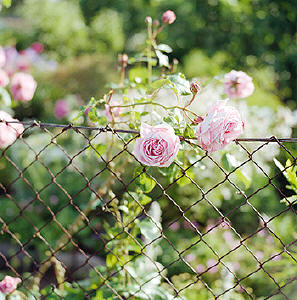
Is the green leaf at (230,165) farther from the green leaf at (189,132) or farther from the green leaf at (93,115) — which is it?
the green leaf at (93,115)

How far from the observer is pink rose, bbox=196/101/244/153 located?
2.81 feet

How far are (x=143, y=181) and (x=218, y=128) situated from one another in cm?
25

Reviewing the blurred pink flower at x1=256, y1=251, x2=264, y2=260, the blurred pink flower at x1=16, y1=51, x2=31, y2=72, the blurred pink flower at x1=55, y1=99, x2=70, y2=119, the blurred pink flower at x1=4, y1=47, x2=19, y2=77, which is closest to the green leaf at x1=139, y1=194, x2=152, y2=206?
the blurred pink flower at x1=256, y1=251, x2=264, y2=260

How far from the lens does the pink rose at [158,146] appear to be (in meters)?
0.87

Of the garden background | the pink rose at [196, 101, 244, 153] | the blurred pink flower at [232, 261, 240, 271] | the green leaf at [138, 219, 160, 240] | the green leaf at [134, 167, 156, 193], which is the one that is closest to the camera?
the pink rose at [196, 101, 244, 153]

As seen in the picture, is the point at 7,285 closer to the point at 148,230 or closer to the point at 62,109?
the point at 148,230

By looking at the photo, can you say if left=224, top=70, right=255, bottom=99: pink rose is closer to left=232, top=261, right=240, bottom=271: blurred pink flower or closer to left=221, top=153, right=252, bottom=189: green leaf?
left=221, top=153, right=252, bottom=189: green leaf

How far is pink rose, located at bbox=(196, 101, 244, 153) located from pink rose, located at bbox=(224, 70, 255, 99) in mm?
359

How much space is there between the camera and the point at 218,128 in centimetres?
86

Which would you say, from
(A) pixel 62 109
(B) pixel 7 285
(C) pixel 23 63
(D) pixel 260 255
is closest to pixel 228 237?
(D) pixel 260 255

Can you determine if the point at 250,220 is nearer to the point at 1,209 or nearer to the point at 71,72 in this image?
the point at 1,209

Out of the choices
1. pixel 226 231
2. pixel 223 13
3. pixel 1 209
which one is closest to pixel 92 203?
pixel 226 231

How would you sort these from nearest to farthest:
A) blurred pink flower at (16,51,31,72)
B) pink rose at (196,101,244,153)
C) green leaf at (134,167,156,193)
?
pink rose at (196,101,244,153) < green leaf at (134,167,156,193) < blurred pink flower at (16,51,31,72)

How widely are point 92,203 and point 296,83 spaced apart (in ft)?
9.87
